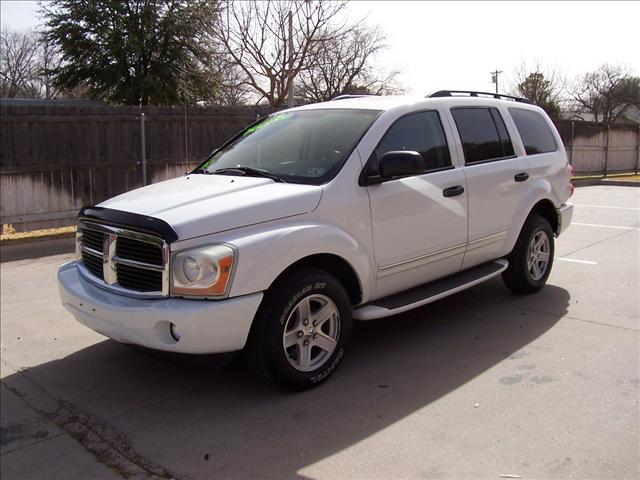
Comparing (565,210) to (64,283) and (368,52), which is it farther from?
(368,52)

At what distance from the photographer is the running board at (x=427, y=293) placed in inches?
174

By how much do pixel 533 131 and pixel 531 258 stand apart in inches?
51.2

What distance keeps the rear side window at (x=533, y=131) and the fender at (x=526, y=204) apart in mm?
344

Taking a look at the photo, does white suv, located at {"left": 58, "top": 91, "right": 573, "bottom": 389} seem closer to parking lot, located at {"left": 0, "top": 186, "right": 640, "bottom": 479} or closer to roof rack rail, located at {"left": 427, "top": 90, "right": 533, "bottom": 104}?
roof rack rail, located at {"left": 427, "top": 90, "right": 533, "bottom": 104}

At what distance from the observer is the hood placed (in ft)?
12.2

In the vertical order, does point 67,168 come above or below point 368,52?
Result: below

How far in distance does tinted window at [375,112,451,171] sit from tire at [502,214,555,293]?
1387 mm

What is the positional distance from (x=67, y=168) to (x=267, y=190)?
24.5 ft

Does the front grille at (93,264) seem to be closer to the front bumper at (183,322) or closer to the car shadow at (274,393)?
the front bumper at (183,322)

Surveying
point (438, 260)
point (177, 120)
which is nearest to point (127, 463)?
point (438, 260)

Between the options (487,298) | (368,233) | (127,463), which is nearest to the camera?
(127,463)

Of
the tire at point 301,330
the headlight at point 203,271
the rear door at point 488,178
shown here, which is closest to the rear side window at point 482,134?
Answer: the rear door at point 488,178

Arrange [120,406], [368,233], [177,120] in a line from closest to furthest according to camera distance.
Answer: [120,406]
[368,233]
[177,120]

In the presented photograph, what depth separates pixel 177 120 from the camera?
38.7 feet
